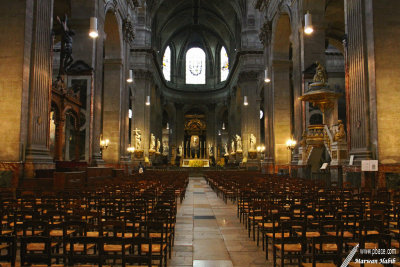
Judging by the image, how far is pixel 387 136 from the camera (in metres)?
15.2

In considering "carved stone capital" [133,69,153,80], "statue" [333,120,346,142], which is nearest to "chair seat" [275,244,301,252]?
"statue" [333,120,346,142]

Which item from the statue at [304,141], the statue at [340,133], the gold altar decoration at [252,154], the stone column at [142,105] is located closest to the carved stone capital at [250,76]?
the gold altar decoration at [252,154]

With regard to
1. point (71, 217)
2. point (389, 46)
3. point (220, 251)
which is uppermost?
point (389, 46)

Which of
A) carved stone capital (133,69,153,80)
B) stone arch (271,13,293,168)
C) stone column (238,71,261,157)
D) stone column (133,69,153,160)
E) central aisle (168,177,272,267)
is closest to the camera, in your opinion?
central aisle (168,177,272,267)

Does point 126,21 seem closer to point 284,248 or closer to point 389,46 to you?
point 389,46

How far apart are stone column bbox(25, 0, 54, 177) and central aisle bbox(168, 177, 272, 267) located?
7006 millimetres

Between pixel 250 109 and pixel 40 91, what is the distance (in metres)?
34.5

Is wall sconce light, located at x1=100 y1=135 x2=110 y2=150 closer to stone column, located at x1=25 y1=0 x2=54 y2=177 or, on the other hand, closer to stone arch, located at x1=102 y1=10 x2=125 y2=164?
stone arch, located at x1=102 y1=10 x2=125 y2=164

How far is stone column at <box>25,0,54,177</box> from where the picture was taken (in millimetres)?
14992

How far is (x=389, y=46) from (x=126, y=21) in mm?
23130

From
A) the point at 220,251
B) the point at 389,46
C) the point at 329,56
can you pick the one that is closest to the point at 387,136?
the point at 389,46

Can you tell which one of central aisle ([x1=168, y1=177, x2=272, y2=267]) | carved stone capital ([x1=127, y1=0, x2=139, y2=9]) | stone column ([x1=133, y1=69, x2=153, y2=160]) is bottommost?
central aisle ([x1=168, y1=177, x2=272, y2=267])

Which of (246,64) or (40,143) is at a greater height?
(246,64)

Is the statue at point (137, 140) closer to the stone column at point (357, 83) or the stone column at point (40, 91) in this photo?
the stone column at point (40, 91)
